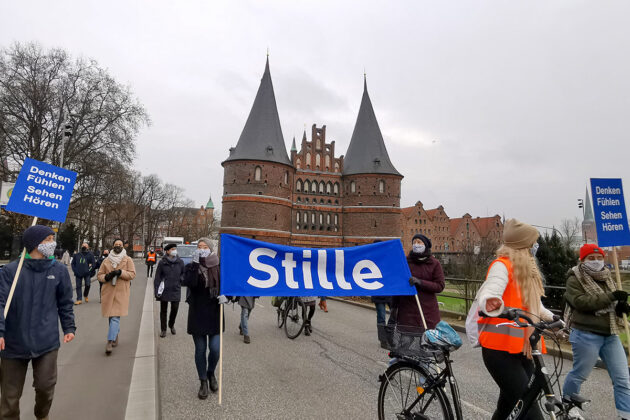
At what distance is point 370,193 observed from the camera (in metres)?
51.7

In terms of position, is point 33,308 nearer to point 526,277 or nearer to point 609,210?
point 526,277

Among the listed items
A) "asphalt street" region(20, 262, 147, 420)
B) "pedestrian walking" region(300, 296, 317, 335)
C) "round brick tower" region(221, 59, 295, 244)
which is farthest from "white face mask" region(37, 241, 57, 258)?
"round brick tower" region(221, 59, 295, 244)

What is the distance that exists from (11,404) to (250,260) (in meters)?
2.63

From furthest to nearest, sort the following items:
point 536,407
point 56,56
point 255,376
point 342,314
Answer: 1. point 56,56
2. point 342,314
3. point 255,376
4. point 536,407

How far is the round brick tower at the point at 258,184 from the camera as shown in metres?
46.2

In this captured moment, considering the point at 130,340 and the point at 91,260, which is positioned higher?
the point at 91,260

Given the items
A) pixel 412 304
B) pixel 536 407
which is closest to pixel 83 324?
pixel 412 304

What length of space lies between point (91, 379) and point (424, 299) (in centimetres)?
451

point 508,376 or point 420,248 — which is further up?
point 420,248

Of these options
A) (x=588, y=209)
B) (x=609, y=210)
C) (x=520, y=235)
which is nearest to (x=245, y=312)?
(x=520, y=235)

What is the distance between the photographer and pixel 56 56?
25.0 m

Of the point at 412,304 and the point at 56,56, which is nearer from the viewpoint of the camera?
the point at 412,304

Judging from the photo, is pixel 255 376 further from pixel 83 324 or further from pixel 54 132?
pixel 54 132

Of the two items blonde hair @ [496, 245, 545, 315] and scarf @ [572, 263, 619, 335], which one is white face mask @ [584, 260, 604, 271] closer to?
scarf @ [572, 263, 619, 335]
